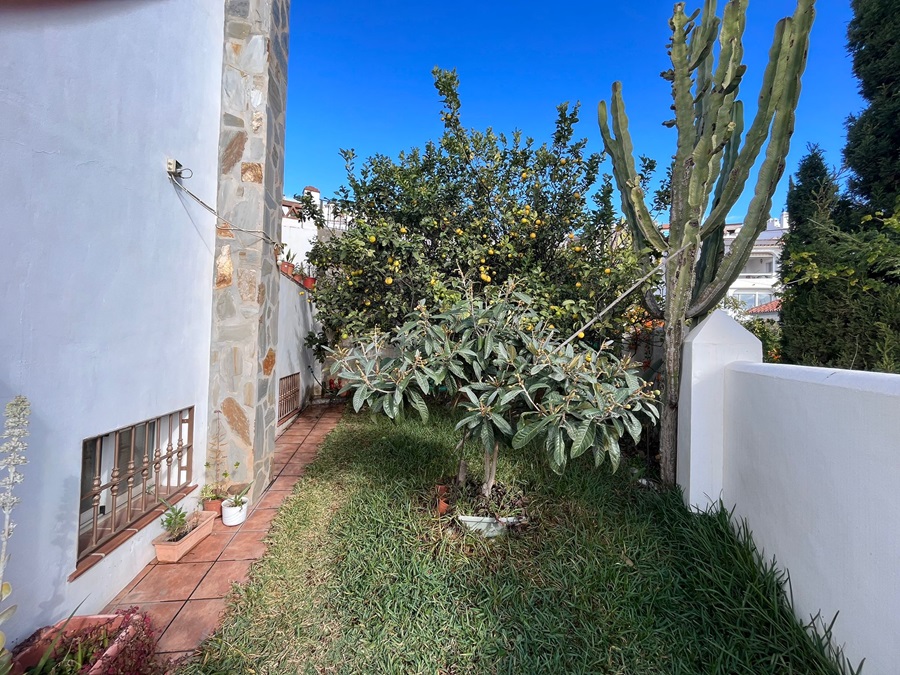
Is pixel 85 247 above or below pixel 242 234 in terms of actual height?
below

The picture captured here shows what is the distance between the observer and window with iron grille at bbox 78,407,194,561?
2.27 meters

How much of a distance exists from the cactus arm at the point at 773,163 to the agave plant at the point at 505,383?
148 cm

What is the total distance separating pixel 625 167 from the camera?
155 inches

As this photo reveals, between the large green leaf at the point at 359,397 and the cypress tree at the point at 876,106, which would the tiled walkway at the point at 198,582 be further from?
the cypress tree at the point at 876,106

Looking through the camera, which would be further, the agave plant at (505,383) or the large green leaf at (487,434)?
the large green leaf at (487,434)

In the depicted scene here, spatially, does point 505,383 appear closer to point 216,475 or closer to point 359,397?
point 359,397

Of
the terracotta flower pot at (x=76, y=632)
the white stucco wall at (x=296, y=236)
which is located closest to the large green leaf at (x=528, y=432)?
the terracotta flower pot at (x=76, y=632)

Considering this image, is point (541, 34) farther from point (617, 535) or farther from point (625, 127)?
point (617, 535)

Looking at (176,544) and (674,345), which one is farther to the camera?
(674,345)

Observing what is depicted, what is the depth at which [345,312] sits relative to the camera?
18.0 feet

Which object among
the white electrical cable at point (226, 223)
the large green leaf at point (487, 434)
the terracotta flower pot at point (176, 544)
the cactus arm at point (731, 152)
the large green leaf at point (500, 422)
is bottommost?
the terracotta flower pot at point (176, 544)

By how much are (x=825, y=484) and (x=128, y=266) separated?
13.3 ft

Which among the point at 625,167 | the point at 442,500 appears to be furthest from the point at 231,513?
the point at 625,167

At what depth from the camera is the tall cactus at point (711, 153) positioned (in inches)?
119
